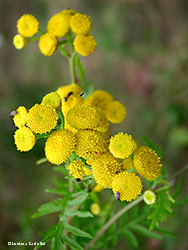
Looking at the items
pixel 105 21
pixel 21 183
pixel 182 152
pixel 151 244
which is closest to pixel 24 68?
pixel 105 21

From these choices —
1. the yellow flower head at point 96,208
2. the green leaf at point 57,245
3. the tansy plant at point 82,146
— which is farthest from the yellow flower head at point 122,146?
the yellow flower head at point 96,208

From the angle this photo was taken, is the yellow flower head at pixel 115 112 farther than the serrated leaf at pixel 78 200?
Yes

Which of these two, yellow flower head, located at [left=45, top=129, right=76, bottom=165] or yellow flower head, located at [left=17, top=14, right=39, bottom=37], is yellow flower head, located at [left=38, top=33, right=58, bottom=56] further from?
yellow flower head, located at [left=45, top=129, right=76, bottom=165]

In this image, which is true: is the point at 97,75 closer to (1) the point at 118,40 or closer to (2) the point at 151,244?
(1) the point at 118,40

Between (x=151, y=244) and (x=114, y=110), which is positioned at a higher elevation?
(x=114, y=110)

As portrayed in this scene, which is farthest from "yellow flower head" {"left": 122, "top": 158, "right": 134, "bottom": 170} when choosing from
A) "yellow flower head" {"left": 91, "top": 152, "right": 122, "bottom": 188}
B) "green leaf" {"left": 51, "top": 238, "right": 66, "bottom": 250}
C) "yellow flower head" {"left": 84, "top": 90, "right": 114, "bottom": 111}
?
"green leaf" {"left": 51, "top": 238, "right": 66, "bottom": 250}

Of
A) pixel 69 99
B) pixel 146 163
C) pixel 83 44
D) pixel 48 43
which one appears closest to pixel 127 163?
pixel 146 163

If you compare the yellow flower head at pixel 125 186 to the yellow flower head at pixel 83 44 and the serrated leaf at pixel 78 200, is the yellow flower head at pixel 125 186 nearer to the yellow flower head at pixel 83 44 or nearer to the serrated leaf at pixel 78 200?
the serrated leaf at pixel 78 200
